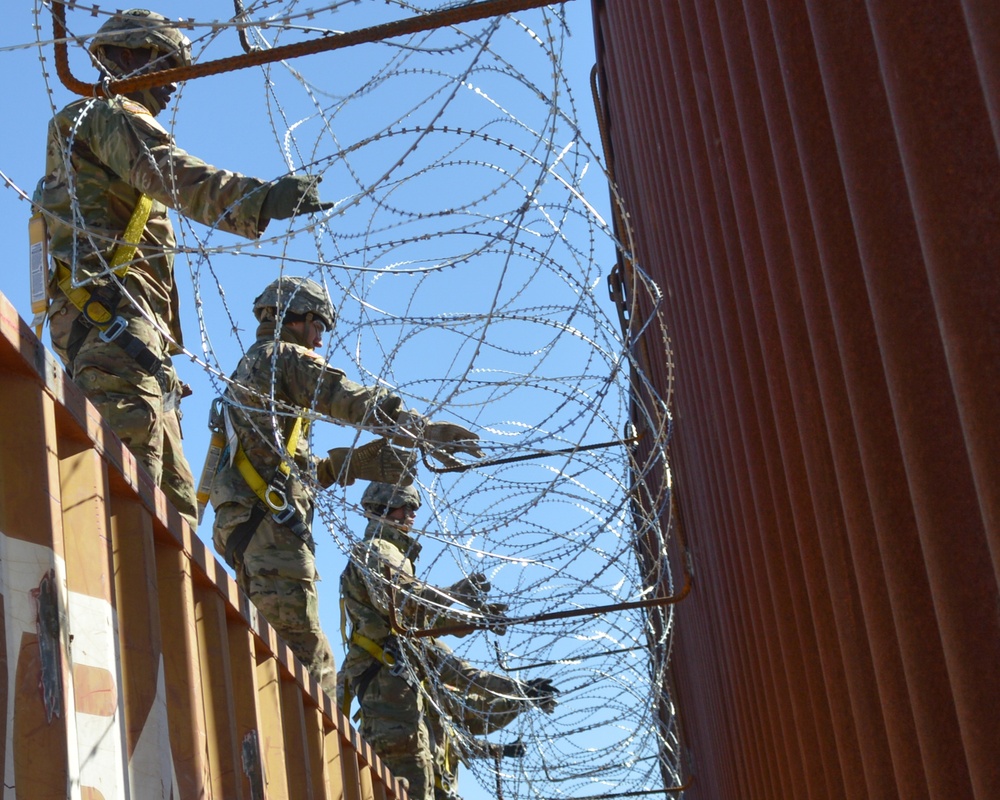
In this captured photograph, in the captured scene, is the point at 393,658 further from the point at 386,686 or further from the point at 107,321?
the point at 107,321

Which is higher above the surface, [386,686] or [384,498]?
[384,498]

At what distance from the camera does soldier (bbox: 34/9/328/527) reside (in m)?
4.94

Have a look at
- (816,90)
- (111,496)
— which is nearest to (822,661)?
(816,90)

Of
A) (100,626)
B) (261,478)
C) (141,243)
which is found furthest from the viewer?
(261,478)

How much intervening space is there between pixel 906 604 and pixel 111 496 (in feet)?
5.37

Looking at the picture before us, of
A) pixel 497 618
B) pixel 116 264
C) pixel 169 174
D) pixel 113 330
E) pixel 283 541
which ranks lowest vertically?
pixel 497 618

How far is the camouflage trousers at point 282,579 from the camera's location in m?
6.34

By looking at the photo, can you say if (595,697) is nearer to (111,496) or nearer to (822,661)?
(822,661)

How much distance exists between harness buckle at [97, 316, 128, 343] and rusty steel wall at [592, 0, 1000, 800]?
2.26 m

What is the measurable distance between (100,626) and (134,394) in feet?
9.06

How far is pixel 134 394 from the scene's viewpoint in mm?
5109

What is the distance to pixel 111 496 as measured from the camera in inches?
109

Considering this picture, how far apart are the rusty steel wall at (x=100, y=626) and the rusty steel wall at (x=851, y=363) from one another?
1.39 meters

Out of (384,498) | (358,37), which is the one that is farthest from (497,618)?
(384,498)
